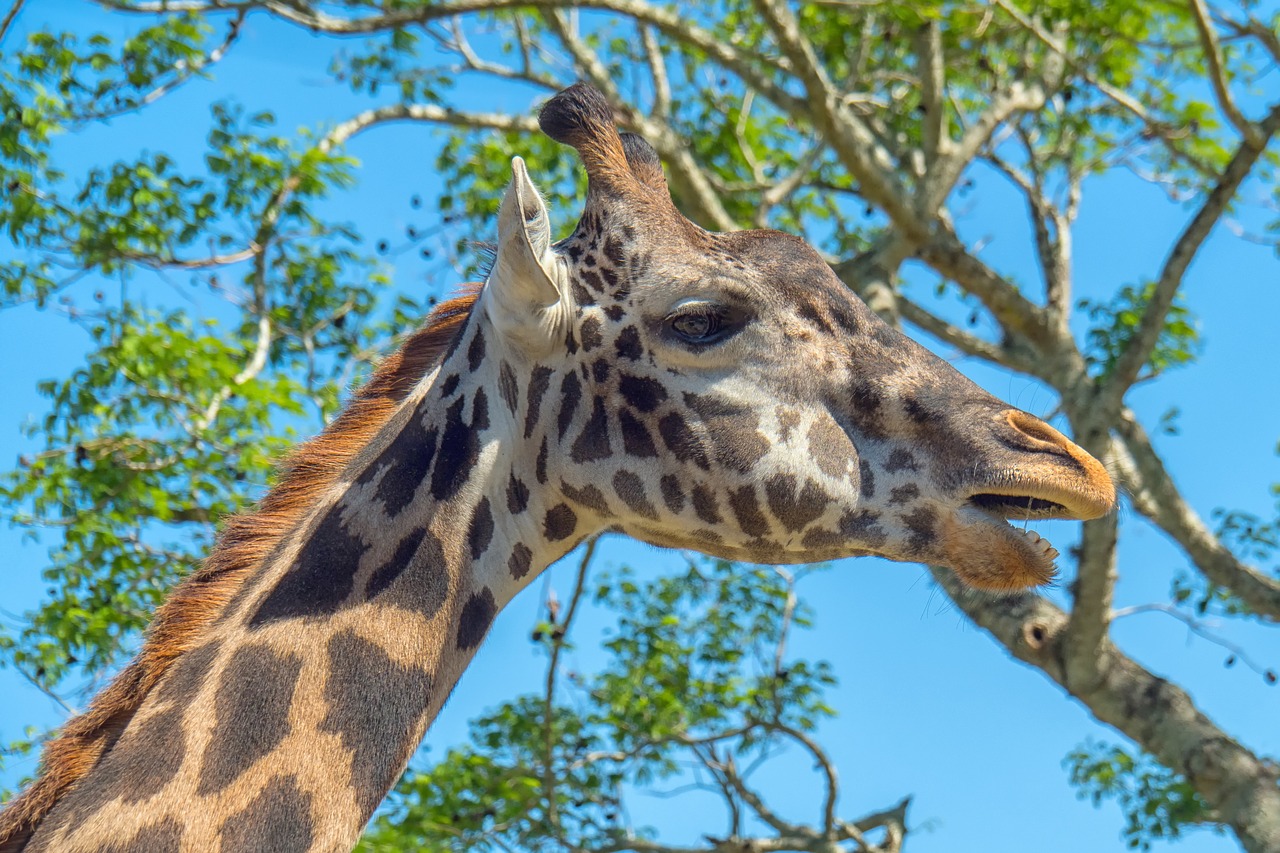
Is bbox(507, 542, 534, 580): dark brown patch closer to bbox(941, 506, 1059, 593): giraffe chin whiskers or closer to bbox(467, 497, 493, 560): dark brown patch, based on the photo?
bbox(467, 497, 493, 560): dark brown patch

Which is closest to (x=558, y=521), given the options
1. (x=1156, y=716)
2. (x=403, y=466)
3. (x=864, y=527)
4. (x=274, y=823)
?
(x=403, y=466)

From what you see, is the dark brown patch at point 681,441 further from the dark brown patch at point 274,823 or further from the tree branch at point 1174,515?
the tree branch at point 1174,515

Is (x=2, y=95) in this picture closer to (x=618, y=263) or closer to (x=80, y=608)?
(x=80, y=608)

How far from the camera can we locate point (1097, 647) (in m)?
8.50

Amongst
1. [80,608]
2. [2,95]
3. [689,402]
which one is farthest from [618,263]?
[2,95]

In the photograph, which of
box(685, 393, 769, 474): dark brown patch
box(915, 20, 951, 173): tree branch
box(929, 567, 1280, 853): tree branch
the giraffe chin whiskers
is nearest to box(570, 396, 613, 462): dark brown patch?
box(685, 393, 769, 474): dark brown patch

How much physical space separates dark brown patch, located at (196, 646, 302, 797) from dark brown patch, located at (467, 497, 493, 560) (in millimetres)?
506

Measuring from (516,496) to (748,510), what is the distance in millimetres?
586

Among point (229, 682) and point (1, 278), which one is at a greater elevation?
point (1, 278)

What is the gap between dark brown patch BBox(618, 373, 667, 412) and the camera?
3459 millimetres

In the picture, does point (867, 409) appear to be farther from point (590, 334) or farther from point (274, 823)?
point (274, 823)

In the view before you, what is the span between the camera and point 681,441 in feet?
11.2

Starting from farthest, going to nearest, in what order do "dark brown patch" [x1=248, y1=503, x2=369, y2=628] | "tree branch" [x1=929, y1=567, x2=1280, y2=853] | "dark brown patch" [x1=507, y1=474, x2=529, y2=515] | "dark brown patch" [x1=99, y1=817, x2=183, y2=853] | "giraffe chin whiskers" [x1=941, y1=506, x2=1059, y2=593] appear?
"tree branch" [x1=929, y1=567, x2=1280, y2=853] → "dark brown patch" [x1=507, y1=474, x2=529, y2=515] → "giraffe chin whiskers" [x1=941, y1=506, x2=1059, y2=593] → "dark brown patch" [x1=248, y1=503, x2=369, y2=628] → "dark brown patch" [x1=99, y1=817, x2=183, y2=853]

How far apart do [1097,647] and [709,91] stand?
609cm
